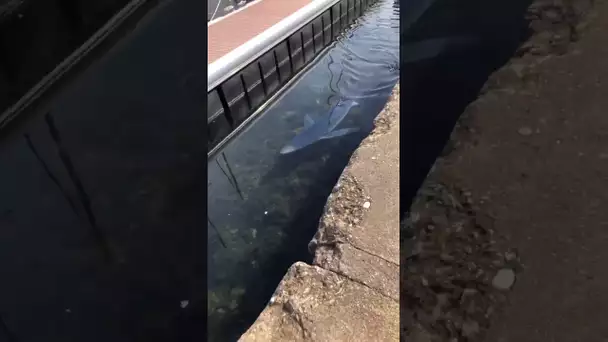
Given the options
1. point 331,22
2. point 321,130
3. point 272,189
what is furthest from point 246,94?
point 331,22

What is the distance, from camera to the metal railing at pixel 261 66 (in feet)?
12.6

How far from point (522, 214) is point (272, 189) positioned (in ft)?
6.74

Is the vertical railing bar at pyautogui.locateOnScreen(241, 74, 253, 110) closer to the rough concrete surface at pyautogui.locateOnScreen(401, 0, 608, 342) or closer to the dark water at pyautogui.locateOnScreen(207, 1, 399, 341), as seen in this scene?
the dark water at pyautogui.locateOnScreen(207, 1, 399, 341)

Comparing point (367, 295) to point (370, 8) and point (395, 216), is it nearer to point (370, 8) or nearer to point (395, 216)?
point (395, 216)

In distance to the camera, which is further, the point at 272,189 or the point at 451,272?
the point at 272,189

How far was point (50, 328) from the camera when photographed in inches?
56.0

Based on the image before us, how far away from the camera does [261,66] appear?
172 inches

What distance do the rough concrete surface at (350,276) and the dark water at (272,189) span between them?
1.79 feet

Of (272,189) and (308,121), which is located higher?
(272,189)

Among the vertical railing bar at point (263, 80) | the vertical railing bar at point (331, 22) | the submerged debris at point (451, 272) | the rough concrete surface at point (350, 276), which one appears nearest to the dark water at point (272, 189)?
the vertical railing bar at point (263, 80)

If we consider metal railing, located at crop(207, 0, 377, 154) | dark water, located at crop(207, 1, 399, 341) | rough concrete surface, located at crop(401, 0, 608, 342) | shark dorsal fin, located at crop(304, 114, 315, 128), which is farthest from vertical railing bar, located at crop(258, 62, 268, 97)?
rough concrete surface, located at crop(401, 0, 608, 342)

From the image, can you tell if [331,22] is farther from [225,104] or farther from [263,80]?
[225,104]

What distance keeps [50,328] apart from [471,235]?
1.20 meters

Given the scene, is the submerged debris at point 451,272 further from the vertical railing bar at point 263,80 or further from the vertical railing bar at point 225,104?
the vertical railing bar at point 263,80
